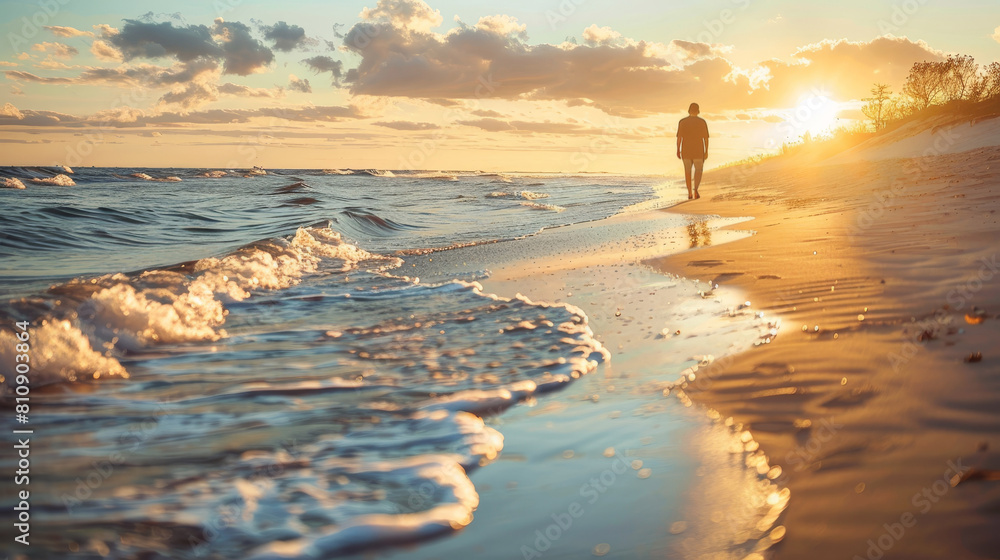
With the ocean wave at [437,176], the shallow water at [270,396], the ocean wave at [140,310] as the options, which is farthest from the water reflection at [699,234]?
the ocean wave at [437,176]

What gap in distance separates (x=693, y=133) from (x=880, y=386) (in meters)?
12.9

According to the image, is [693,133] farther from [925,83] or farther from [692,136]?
[925,83]

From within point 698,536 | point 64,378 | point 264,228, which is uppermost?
point 264,228

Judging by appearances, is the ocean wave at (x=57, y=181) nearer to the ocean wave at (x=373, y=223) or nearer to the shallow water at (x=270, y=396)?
the ocean wave at (x=373, y=223)

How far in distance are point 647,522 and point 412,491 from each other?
3.06 ft

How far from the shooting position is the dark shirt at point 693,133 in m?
14.8

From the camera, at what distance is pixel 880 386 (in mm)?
2783

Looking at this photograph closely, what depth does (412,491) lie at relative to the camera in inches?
98.6

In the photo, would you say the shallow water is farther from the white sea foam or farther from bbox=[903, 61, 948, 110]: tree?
bbox=[903, 61, 948, 110]: tree

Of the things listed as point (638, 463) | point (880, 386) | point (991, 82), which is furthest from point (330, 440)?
point (991, 82)

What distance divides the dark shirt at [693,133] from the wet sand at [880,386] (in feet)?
28.1

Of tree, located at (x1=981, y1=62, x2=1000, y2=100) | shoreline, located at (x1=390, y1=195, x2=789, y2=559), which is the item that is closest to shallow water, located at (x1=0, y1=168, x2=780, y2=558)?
shoreline, located at (x1=390, y1=195, x2=789, y2=559)

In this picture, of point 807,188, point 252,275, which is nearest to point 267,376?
point 252,275

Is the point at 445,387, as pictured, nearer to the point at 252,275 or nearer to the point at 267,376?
the point at 267,376
